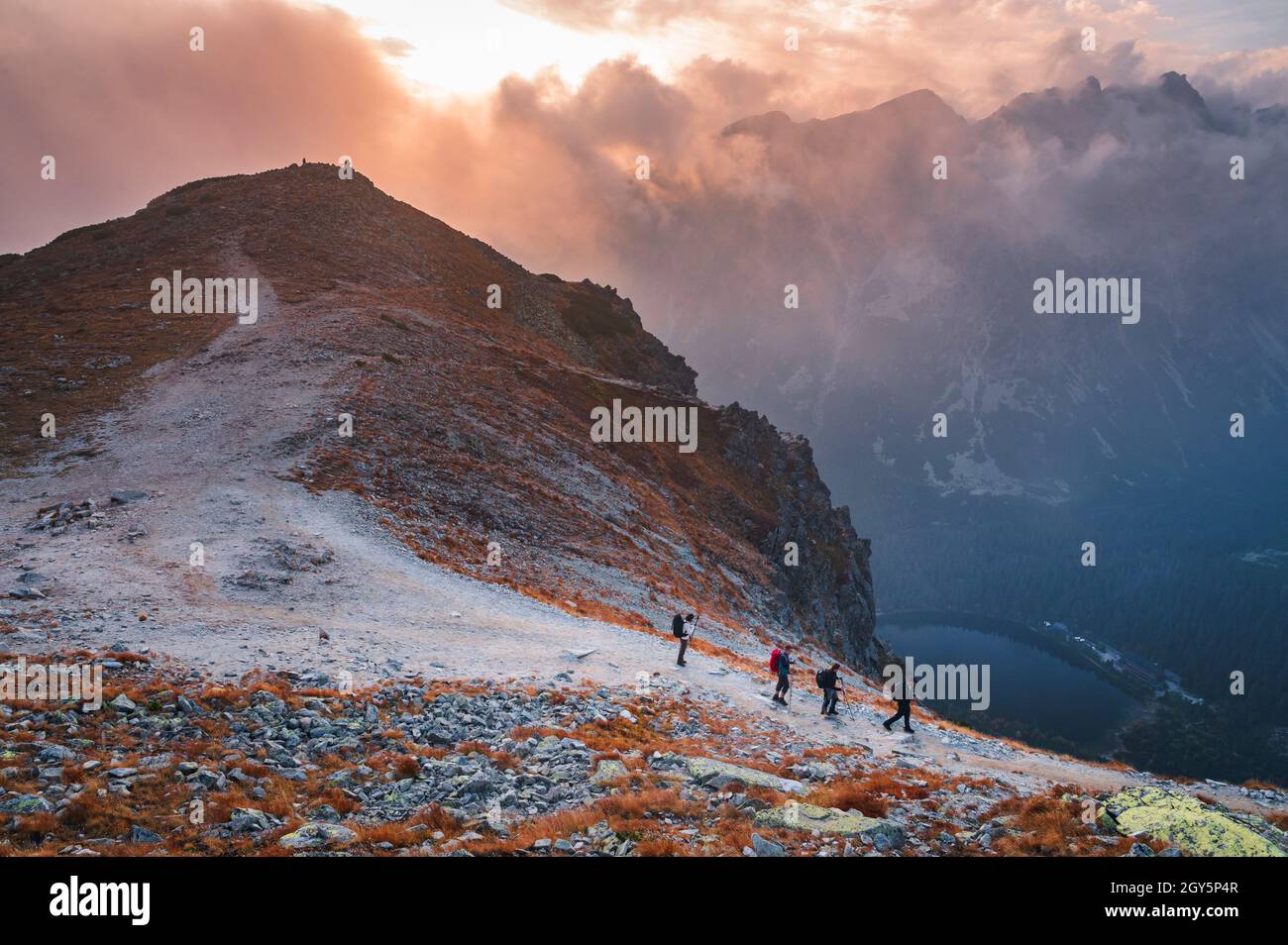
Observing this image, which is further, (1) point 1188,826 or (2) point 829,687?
(2) point 829,687

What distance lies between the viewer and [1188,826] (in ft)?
45.3

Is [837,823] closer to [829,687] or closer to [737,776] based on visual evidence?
[737,776]

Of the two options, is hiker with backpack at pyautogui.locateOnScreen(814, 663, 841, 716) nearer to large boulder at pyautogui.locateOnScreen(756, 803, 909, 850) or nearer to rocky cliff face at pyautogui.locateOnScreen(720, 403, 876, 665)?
large boulder at pyautogui.locateOnScreen(756, 803, 909, 850)

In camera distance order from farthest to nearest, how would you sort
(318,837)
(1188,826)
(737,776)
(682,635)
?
(682,635)
(737,776)
(1188,826)
(318,837)

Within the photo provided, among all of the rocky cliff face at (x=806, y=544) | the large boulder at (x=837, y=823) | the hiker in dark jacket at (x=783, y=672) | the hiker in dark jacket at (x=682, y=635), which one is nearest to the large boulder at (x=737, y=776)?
the large boulder at (x=837, y=823)

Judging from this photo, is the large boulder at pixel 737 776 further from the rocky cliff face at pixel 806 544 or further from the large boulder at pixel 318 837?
the rocky cliff face at pixel 806 544

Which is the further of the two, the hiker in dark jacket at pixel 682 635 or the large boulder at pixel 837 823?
the hiker in dark jacket at pixel 682 635

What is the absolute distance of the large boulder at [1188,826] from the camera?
13312mm

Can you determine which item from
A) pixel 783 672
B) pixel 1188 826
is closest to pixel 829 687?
pixel 783 672

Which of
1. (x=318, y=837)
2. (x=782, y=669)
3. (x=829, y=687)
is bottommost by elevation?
(x=829, y=687)

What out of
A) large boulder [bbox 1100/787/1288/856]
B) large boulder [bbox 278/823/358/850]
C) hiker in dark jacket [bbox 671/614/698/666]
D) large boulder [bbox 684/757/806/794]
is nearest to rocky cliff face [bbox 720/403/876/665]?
hiker in dark jacket [bbox 671/614/698/666]

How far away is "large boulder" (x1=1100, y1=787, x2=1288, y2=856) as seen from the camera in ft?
43.7
